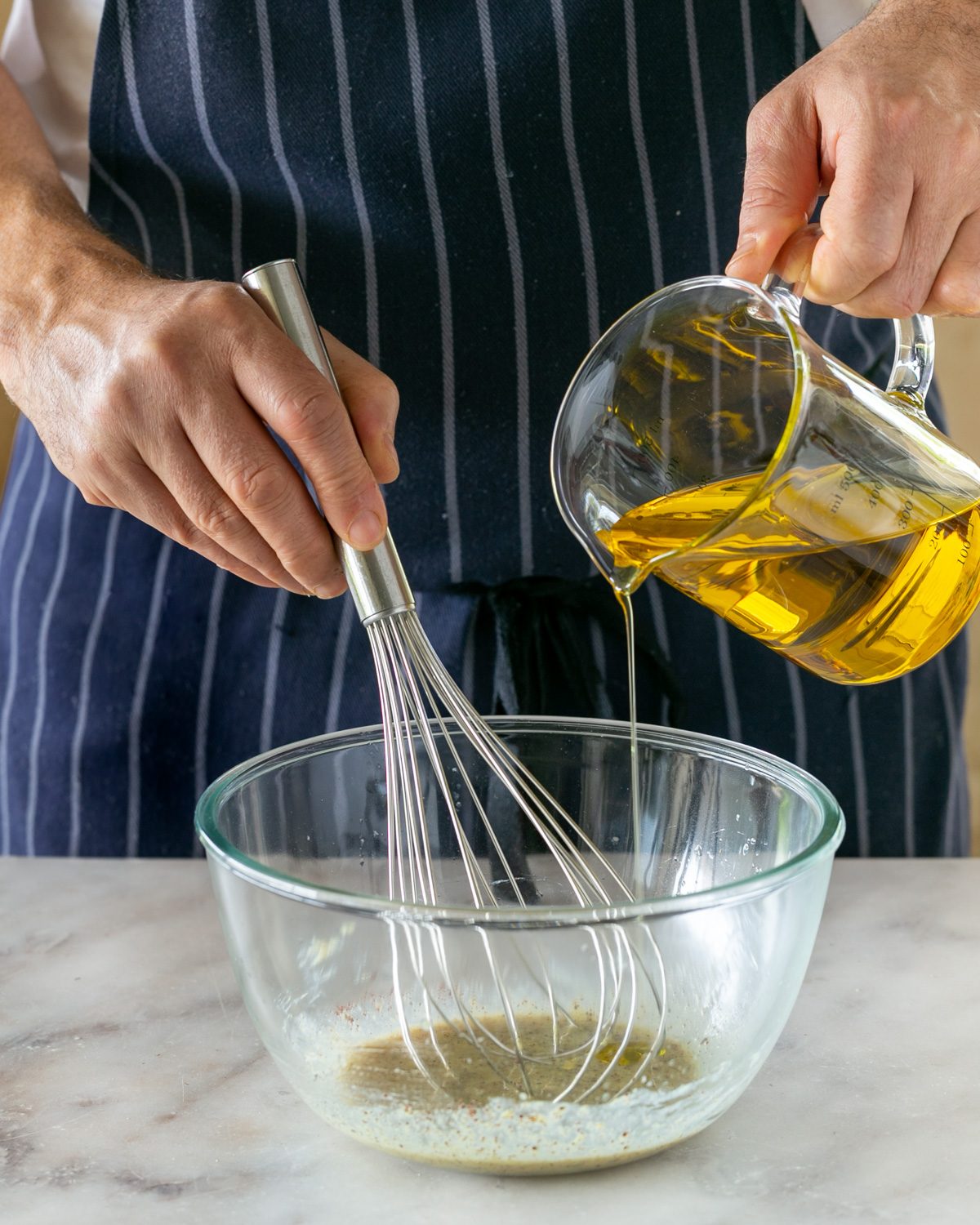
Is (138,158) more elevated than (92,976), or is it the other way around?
(138,158)

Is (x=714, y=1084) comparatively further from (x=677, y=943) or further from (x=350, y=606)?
(x=350, y=606)

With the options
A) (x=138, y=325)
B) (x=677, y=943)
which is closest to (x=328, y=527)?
(x=138, y=325)

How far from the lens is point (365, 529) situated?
54cm

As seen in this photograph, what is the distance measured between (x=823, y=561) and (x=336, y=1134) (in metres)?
0.27

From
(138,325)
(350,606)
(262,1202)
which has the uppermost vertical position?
(138,325)

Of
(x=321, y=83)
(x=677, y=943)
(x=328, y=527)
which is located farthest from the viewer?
(x=321, y=83)

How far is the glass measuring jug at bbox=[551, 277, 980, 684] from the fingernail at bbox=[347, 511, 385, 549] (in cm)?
8

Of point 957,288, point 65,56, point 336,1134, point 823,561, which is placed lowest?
point 336,1134

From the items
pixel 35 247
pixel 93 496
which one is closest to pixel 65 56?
pixel 35 247

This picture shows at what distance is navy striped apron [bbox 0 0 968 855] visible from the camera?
76 cm

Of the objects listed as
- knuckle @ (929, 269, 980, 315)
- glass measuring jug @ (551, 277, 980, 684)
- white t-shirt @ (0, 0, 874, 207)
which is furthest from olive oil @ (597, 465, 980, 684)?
white t-shirt @ (0, 0, 874, 207)

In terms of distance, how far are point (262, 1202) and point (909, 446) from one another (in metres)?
0.34

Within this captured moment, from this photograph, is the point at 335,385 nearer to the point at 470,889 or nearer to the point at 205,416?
the point at 205,416

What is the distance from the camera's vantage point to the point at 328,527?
0.56 meters
